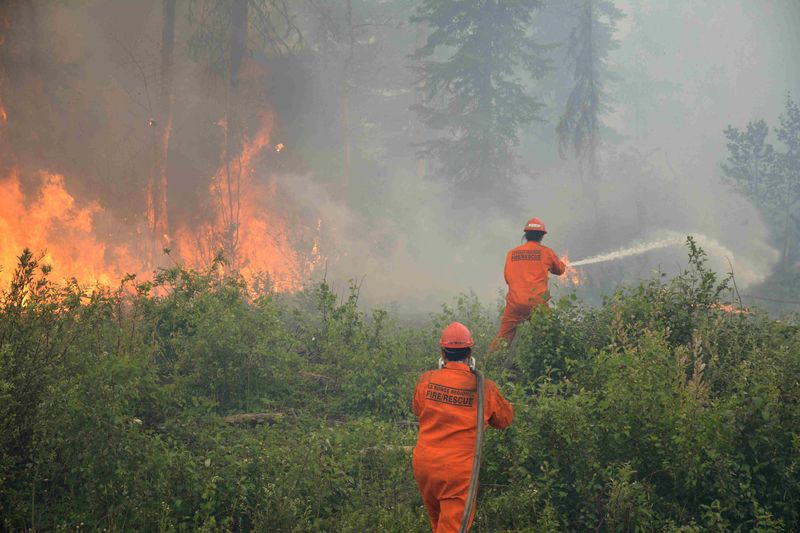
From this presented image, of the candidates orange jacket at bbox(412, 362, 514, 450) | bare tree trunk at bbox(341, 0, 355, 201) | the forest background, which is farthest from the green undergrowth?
bare tree trunk at bbox(341, 0, 355, 201)

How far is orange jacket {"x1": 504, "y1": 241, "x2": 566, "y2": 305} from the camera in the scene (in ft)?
29.4

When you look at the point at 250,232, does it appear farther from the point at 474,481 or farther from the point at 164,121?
the point at 474,481

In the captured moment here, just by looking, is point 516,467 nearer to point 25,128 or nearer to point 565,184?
point 25,128

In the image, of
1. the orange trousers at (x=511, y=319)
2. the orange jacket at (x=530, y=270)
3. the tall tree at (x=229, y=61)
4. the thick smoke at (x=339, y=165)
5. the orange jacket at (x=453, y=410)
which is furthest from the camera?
the tall tree at (x=229, y=61)

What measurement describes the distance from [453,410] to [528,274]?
4565mm

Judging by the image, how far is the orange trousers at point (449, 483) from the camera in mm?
4504

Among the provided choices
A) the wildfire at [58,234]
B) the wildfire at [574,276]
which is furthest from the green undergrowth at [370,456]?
the wildfire at [574,276]

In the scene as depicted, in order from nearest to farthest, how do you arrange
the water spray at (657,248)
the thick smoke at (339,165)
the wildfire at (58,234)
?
the wildfire at (58,234) → the thick smoke at (339,165) → the water spray at (657,248)

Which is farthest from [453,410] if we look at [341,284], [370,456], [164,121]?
[164,121]

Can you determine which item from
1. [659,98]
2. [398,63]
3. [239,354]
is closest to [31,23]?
[239,354]

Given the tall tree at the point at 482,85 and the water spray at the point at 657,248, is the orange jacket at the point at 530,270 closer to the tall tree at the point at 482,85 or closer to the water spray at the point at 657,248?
the water spray at the point at 657,248

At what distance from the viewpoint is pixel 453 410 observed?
→ 15.5ft

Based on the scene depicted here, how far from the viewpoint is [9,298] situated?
6.20 m

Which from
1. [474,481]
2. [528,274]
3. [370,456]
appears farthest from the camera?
[528,274]
